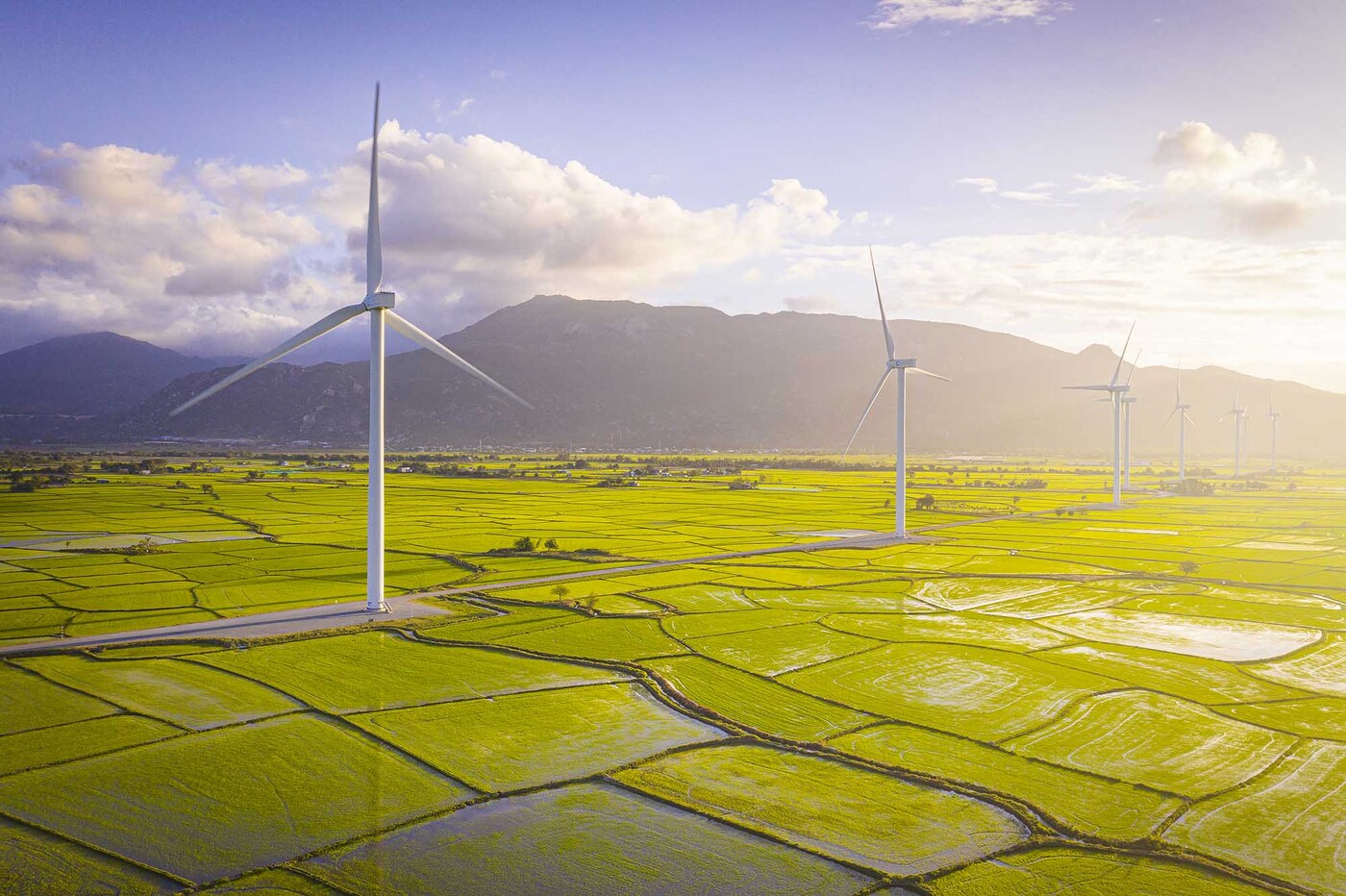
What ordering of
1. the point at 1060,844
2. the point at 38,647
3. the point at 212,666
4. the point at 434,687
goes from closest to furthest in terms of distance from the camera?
the point at 1060,844
the point at 434,687
the point at 212,666
the point at 38,647

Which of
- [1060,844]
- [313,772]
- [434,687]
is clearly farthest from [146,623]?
[1060,844]

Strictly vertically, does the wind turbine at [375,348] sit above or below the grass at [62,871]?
above

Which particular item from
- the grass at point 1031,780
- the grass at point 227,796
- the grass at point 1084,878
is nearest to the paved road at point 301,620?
the grass at point 227,796

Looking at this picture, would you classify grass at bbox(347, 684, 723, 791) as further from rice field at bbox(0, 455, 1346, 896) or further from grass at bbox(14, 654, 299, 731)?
grass at bbox(14, 654, 299, 731)

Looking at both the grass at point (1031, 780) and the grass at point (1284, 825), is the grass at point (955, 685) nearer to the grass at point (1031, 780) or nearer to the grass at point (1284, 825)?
the grass at point (1031, 780)

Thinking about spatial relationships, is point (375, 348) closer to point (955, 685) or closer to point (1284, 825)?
point (955, 685)

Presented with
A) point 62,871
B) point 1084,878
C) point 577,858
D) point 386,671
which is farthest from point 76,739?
point 1084,878

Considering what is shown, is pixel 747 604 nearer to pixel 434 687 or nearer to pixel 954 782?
pixel 434 687
